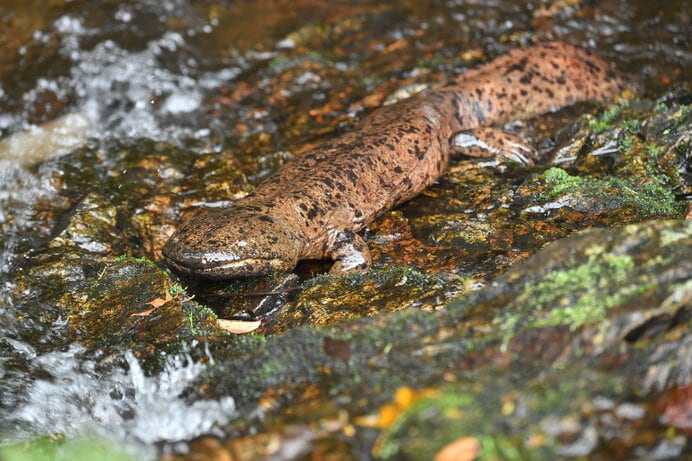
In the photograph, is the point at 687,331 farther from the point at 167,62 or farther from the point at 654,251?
the point at 167,62

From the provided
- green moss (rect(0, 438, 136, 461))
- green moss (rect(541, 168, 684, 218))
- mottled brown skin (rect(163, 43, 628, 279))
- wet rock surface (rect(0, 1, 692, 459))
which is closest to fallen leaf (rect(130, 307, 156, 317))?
wet rock surface (rect(0, 1, 692, 459))

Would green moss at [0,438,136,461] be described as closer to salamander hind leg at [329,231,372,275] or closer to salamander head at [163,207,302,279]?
salamander head at [163,207,302,279]

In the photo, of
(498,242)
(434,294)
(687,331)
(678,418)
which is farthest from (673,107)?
(678,418)

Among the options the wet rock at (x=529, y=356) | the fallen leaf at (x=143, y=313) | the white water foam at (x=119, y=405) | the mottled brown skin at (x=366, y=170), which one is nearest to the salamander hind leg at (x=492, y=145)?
the mottled brown skin at (x=366, y=170)

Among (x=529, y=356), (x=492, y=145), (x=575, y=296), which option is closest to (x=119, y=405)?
(x=529, y=356)

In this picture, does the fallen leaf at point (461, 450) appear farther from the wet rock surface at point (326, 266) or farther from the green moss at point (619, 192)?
the green moss at point (619, 192)

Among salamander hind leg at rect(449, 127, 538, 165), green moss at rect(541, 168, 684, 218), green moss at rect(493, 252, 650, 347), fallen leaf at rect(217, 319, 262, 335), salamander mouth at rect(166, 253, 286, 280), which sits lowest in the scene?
fallen leaf at rect(217, 319, 262, 335)
